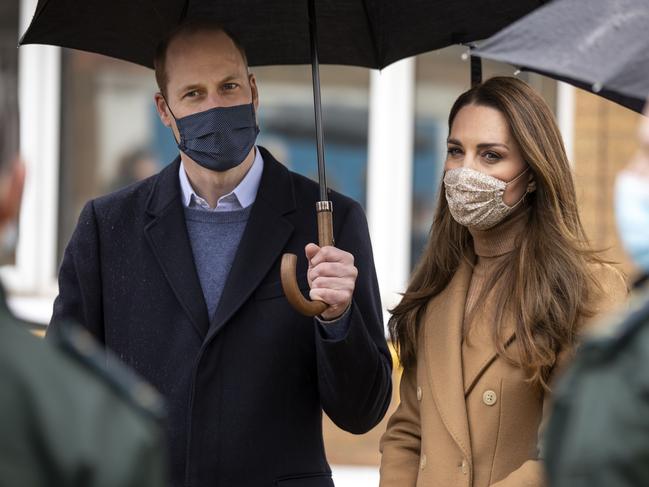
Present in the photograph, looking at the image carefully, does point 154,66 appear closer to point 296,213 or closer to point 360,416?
point 296,213

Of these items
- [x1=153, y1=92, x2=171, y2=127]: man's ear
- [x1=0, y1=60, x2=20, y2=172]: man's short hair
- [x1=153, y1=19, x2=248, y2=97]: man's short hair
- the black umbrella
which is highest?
the black umbrella

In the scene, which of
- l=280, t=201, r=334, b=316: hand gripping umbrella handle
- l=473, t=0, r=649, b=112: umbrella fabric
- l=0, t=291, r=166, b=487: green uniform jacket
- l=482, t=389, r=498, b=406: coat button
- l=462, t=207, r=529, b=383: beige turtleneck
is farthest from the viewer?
l=462, t=207, r=529, b=383: beige turtleneck

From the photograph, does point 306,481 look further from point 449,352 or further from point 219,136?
point 219,136

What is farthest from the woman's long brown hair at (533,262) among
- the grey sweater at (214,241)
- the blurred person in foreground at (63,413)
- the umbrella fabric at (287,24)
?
the blurred person in foreground at (63,413)

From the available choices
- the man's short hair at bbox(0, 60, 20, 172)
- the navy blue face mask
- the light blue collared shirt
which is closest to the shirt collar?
the light blue collared shirt

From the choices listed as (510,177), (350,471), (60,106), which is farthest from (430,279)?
(60,106)

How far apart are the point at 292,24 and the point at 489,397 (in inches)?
52.8

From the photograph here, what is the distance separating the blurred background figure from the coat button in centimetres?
488

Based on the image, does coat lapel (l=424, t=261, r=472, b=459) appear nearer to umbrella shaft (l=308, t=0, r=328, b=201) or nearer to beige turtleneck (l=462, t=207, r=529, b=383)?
beige turtleneck (l=462, t=207, r=529, b=383)

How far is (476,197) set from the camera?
3559 mm

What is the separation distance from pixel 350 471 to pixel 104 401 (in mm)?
5158

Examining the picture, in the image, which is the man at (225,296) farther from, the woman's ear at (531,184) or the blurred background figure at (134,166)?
the blurred background figure at (134,166)

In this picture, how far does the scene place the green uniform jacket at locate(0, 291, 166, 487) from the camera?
6.17ft

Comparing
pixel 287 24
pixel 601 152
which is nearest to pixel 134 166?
pixel 601 152
